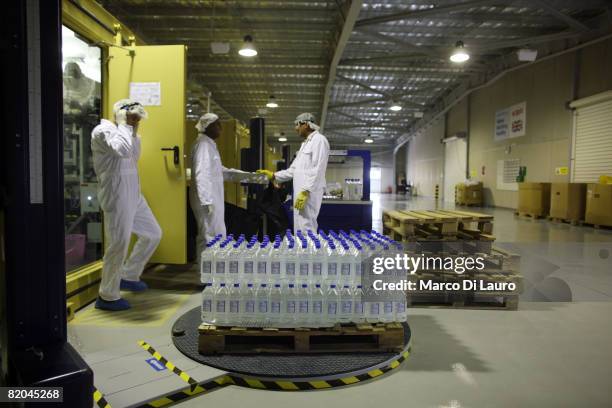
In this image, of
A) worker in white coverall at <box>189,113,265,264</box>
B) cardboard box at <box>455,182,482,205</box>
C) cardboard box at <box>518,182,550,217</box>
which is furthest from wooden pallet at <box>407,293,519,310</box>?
cardboard box at <box>455,182,482,205</box>

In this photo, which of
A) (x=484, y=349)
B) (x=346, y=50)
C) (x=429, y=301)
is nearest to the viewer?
(x=484, y=349)

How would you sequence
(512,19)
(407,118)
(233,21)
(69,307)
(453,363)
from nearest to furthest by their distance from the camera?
(453,363), (69,307), (233,21), (512,19), (407,118)

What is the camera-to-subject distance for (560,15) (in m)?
10.1

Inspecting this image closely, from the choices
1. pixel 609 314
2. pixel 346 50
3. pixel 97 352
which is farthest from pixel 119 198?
pixel 346 50

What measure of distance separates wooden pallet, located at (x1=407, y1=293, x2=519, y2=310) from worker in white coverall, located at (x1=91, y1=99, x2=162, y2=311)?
3.04 m

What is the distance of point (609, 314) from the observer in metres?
4.01

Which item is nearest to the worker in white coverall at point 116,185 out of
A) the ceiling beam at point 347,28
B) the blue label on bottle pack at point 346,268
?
the blue label on bottle pack at point 346,268

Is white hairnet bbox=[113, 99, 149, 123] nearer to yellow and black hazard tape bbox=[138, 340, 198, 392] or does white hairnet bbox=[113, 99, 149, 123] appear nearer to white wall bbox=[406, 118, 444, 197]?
yellow and black hazard tape bbox=[138, 340, 198, 392]

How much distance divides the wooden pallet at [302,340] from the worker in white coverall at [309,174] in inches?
76.9

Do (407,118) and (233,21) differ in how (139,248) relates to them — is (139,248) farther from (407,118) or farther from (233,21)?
(407,118)

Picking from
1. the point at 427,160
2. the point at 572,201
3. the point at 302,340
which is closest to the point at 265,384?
the point at 302,340

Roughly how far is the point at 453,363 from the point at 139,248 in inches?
139

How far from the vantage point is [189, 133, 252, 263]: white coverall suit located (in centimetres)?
483

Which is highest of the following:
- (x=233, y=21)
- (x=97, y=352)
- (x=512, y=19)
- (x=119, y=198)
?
(x=512, y=19)
